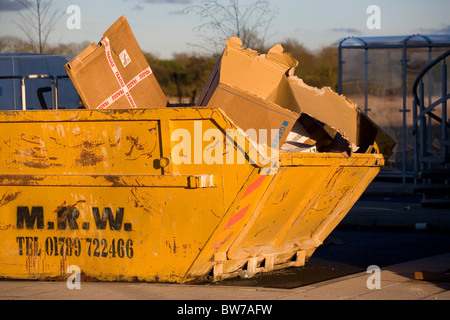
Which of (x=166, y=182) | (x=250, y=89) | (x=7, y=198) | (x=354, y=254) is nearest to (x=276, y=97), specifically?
(x=250, y=89)

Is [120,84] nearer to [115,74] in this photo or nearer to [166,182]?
[115,74]

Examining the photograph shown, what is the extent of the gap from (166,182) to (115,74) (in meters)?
1.21

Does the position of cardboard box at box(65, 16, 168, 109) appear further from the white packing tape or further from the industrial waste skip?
the industrial waste skip

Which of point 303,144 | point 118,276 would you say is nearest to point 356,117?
point 303,144

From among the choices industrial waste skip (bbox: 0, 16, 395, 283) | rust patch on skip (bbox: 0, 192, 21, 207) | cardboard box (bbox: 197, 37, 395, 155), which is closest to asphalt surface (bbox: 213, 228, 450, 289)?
industrial waste skip (bbox: 0, 16, 395, 283)

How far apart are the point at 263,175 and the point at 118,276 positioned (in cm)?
145

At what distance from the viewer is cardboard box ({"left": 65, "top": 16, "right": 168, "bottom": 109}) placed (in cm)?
726

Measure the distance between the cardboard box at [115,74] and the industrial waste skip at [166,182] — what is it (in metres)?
0.11

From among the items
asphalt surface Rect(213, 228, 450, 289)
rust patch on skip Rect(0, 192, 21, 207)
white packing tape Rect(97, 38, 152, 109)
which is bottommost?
asphalt surface Rect(213, 228, 450, 289)

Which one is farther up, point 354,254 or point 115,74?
point 115,74

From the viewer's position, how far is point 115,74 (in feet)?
24.3

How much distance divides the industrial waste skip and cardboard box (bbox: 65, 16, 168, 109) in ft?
0.35

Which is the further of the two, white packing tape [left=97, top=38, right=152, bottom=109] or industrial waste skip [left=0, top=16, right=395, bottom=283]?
white packing tape [left=97, top=38, right=152, bottom=109]
